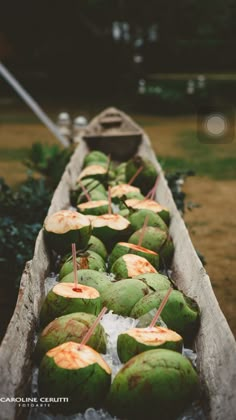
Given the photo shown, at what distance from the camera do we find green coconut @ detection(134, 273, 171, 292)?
7.85 ft

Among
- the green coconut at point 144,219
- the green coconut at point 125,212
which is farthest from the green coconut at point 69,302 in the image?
the green coconut at point 125,212

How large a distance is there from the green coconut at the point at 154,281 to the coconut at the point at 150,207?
37.0 inches

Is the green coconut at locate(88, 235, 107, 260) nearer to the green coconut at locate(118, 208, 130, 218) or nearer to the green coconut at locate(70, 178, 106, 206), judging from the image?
the green coconut at locate(118, 208, 130, 218)

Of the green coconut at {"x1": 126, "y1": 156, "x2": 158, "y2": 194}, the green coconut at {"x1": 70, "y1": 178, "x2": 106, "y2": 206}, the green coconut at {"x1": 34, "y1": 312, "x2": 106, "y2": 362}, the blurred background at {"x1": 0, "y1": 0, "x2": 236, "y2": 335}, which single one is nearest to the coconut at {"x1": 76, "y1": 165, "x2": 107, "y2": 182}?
the green coconut at {"x1": 70, "y1": 178, "x2": 106, "y2": 206}

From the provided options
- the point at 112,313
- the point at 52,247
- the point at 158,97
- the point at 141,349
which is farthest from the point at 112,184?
the point at 158,97

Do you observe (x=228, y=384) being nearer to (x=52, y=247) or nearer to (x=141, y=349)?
(x=141, y=349)

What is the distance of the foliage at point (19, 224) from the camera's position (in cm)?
397

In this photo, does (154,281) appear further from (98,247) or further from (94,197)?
(94,197)

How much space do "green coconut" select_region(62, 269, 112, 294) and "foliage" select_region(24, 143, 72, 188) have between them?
4.00 m

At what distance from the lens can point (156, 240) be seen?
9.82 feet

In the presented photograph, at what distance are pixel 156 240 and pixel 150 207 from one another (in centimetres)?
48

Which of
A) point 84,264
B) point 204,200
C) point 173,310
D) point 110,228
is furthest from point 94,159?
point 173,310

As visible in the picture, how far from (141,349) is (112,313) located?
0.37m

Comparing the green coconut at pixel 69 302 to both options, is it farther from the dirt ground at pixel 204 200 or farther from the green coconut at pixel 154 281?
the dirt ground at pixel 204 200
